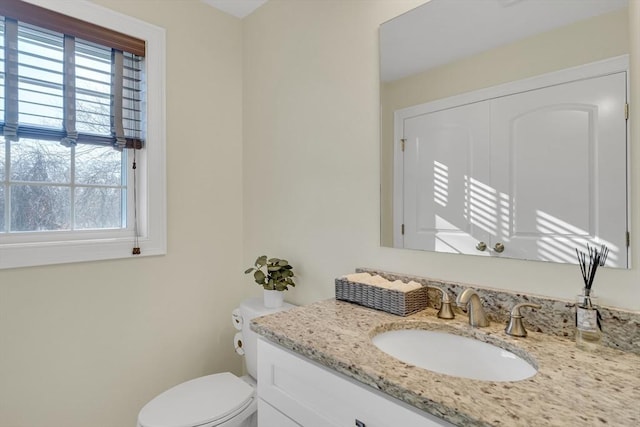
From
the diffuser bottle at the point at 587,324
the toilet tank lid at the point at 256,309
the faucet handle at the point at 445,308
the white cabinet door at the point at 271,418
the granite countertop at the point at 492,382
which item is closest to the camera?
the granite countertop at the point at 492,382

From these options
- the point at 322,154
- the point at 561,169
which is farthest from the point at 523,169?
the point at 322,154

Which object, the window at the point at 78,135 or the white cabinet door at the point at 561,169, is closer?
the white cabinet door at the point at 561,169

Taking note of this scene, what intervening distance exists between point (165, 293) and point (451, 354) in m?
1.47

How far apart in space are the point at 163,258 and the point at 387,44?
59.4 inches

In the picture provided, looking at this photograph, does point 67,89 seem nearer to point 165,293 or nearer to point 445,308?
point 165,293

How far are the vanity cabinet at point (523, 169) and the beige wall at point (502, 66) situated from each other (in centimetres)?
4

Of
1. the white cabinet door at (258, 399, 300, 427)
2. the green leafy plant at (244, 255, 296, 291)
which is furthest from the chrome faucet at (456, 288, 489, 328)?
the green leafy plant at (244, 255, 296, 291)

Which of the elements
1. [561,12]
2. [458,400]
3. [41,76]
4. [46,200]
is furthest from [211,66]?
[458,400]

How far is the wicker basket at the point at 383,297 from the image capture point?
3.72 ft

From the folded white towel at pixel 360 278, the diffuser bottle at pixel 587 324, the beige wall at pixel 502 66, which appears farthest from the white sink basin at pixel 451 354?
the beige wall at pixel 502 66

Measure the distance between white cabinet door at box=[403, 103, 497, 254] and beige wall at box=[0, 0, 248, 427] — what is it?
119 centimetres

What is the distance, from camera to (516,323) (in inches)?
37.2

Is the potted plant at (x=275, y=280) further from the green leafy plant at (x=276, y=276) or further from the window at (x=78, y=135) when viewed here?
the window at (x=78, y=135)

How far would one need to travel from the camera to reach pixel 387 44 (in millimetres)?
1369
